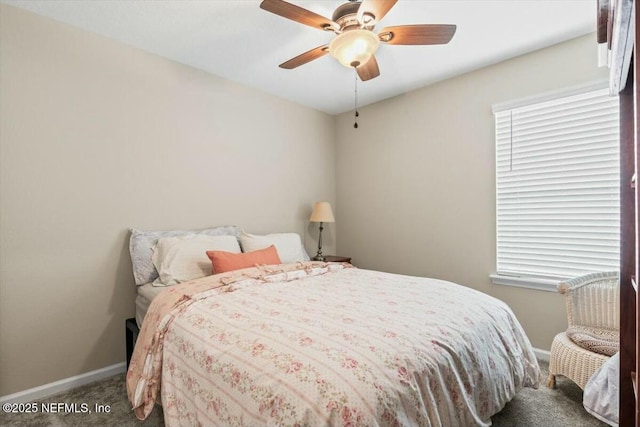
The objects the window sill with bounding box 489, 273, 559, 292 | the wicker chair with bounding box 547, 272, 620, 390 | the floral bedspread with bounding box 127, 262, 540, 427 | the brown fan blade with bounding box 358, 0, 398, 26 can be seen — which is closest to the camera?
the floral bedspread with bounding box 127, 262, 540, 427

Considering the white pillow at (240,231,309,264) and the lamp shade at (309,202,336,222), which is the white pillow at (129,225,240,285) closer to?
the white pillow at (240,231,309,264)

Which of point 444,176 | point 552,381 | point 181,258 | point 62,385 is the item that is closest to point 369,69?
point 444,176

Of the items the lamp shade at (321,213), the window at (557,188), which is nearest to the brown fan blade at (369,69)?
the window at (557,188)

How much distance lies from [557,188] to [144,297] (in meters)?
3.31

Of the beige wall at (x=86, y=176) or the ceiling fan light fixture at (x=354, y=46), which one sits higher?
the ceiling fan light fixture at (x=354, y=46)

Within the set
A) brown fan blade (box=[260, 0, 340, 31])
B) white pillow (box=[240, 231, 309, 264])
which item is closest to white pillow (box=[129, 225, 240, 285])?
white pillow (box=[240, 231, 309, 264])

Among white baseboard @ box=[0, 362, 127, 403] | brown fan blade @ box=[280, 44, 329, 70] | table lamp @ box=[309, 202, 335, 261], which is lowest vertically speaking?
white baseboard @ box=[0, 362, 127, 403]

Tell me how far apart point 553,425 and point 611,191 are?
1.68 m

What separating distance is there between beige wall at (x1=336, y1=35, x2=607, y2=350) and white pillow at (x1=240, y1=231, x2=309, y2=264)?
1.07 m

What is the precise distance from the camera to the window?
2324 mm

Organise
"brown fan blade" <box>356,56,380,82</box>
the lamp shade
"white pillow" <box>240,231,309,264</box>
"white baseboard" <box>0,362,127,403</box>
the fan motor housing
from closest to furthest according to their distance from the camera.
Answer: the fan motor housing < "white baseboard" <box>0,362,127,403</box> < "brown fan blade" <box>356,56,380,82</box> < "white pillow" <box>240,231,309,264</box> < the lamp shade

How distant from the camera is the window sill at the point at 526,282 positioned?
255 centimetres

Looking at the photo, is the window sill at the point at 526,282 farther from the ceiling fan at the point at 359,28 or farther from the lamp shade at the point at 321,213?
the ceiling fan at the point at 359,28

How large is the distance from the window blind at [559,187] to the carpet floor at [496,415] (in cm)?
96
